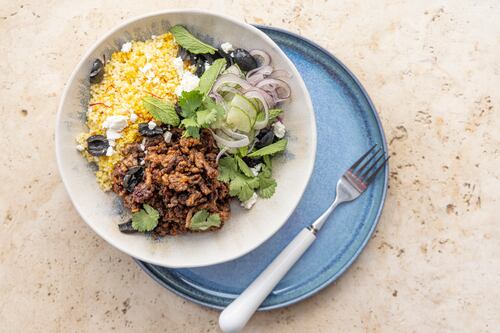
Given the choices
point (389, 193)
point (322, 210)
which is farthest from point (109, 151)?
point (389, 193)

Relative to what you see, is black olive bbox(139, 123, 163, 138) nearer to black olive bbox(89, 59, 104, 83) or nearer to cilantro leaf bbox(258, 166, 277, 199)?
black olive bbox(89, 59, 104, 83)

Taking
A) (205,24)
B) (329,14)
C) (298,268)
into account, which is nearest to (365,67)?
(329,14)

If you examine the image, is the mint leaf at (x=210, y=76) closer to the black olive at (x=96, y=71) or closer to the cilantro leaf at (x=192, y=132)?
the cilantro leaf at (x=192, y=132)

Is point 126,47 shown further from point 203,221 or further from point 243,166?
point 203,221

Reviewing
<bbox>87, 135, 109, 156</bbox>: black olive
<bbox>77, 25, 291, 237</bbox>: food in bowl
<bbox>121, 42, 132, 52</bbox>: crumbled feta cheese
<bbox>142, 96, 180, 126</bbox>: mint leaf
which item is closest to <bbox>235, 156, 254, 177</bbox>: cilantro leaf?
<bbox>77, 25, 291, 237</bbox>: food in bowl

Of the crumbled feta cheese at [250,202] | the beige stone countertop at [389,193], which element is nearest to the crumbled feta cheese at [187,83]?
the crumbled feta cheese at [250,202]
